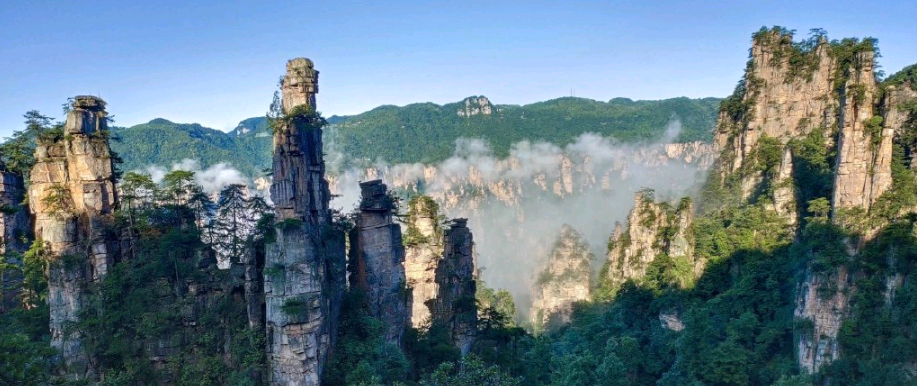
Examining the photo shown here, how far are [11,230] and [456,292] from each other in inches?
1078

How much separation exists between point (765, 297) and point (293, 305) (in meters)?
36.3

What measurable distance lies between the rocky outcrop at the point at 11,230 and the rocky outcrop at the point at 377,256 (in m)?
18.1

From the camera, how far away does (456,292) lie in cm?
3819

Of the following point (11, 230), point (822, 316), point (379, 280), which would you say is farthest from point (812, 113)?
point (11, 230)

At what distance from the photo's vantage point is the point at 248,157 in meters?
178

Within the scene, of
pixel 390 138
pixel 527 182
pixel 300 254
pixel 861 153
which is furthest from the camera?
pixel 390 138

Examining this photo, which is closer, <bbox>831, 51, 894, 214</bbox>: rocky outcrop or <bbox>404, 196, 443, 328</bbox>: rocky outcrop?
<bbox>831, 51, 894, 214</bbox>: rocky outcrop

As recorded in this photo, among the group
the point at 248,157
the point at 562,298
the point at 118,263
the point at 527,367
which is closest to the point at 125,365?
the point at 118,263

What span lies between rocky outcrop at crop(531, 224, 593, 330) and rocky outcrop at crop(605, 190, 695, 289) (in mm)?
11179

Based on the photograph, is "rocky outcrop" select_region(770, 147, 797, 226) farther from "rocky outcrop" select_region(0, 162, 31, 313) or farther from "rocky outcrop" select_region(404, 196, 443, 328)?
"rocky outcrop" select_region(0, 162, 31, 313)

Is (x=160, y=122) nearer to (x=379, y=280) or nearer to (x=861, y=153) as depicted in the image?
(x=379, y=280)

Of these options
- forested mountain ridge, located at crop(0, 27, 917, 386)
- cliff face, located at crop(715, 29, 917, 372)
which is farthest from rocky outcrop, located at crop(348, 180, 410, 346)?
cliff face, located at crop(715, 29, 917, 372)

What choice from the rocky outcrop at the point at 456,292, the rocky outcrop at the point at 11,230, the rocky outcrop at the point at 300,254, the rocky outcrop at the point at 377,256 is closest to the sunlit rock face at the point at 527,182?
the rocky outcrop at the point at 456,292

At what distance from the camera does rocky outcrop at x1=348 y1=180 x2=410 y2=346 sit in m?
30.4
